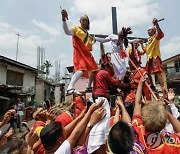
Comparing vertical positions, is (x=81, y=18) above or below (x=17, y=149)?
above

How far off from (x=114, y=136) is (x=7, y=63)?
22885mm

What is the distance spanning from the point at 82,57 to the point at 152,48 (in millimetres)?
2437

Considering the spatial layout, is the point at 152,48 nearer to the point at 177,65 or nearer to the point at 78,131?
the point at 78,131

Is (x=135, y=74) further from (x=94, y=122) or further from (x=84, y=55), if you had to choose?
(x=94, y=122)

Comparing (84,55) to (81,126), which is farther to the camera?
(84,55)

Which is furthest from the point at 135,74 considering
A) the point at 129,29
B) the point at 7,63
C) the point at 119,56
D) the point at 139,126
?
the point at 7,63

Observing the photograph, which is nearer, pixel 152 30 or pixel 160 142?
pixel 160 142

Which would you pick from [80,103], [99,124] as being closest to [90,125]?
[99,124]

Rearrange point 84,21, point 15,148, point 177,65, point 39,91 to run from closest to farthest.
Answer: point 15,148 < point 84,21 < point 39,91 < point 177,65

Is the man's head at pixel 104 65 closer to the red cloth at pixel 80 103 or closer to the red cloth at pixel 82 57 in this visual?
the red cloth at pixel 82 57

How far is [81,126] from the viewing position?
9.07 ft

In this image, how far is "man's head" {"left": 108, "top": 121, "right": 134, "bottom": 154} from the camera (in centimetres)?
222

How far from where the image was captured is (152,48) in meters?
6.81

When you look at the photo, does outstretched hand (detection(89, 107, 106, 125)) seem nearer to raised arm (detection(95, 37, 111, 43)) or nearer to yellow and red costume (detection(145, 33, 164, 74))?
raised arm (detection(95, 37, 111, 43))
